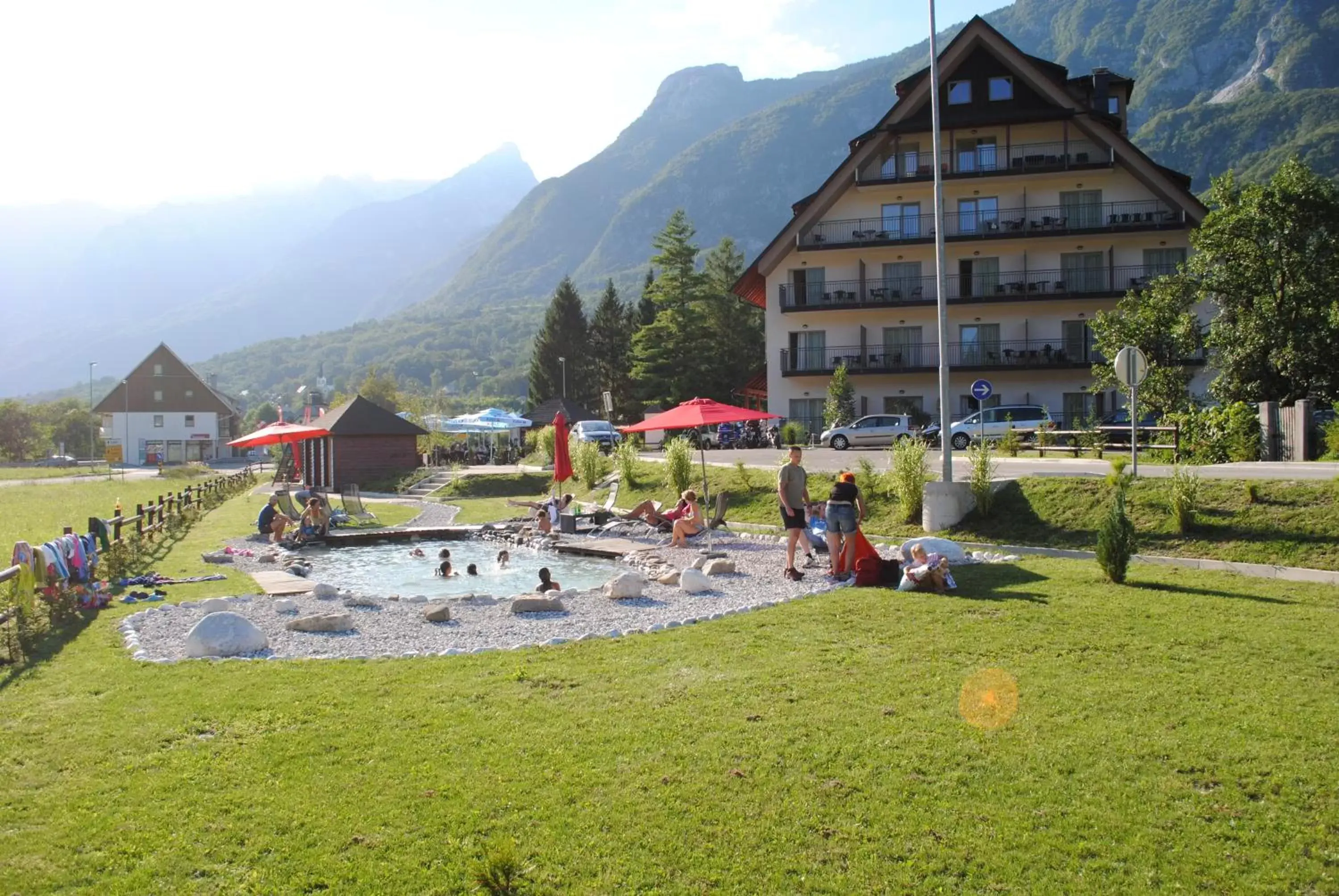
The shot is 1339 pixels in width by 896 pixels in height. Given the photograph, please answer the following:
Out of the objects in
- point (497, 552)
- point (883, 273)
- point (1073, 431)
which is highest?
point (883, 273)

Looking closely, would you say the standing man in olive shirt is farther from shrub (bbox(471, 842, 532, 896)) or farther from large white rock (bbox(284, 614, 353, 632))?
shrub (bbox(471, 842, 532, 896))

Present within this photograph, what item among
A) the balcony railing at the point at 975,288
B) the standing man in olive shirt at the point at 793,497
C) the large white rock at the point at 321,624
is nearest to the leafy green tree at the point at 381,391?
the balcony railing at the point at 975,288

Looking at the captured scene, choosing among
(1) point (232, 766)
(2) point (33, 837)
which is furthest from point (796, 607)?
(2) point (33, 837)

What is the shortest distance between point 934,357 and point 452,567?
27629mm

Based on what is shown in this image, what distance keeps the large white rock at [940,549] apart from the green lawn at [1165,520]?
5.89 feet

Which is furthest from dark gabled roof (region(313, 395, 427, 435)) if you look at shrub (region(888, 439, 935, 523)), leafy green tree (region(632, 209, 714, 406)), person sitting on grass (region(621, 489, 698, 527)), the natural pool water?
shrub (region(888, 439, 935, 523))

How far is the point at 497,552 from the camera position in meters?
18.9

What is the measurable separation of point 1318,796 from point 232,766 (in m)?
6.17

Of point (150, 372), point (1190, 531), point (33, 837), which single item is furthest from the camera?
point (150, 372)

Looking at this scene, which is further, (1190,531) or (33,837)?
(1190,531)

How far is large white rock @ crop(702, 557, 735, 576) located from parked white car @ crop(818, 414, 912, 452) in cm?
2130

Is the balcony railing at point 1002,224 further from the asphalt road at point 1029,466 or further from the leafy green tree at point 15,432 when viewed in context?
the leafy green tree at point 15,432

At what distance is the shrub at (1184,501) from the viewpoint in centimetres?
1336

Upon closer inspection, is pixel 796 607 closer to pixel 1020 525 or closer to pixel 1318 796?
pixel 1318 796
